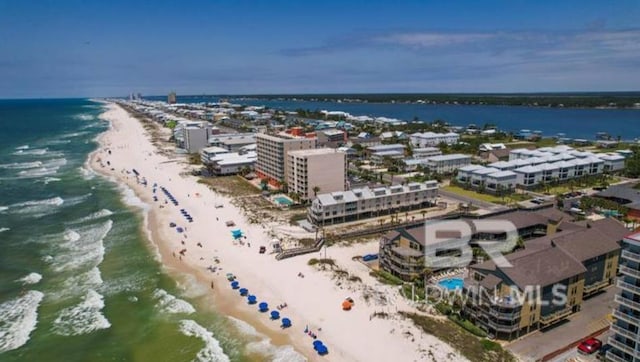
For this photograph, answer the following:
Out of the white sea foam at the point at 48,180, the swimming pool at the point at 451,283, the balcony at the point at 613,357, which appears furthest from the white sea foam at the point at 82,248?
the balcony at the point at 613,357

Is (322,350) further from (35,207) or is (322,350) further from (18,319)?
(35,207)

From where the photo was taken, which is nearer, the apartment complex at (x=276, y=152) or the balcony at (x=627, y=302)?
the balcony at (x=627, y=302)

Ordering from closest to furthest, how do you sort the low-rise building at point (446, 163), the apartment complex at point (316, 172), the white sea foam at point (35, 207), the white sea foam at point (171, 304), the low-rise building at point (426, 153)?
the white sea foam at point (171, 304) → the apartment complex at point (316, 172) → the white sea foam at point (35, 207) → the low-rise building at point (446, 163) → the low-rise building at point (426, 153)

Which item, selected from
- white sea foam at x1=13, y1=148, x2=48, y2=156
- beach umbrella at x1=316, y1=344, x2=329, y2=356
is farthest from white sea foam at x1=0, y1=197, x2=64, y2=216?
white sea foam at x1=13, y1=148, x2=48, y2=156

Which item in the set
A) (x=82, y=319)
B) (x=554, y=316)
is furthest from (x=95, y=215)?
(x=554, y=316)

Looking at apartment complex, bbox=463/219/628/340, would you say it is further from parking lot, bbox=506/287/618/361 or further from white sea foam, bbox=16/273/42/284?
white sea foam, bbox=16/273/42/284

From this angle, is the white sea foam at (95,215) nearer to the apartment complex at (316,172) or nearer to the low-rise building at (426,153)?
the apartment complex at (316,172)

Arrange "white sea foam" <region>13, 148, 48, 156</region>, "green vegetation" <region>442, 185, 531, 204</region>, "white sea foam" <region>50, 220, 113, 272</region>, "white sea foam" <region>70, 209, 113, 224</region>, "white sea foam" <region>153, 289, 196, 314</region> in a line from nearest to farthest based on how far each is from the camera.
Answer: "white sea foam" <region>153, 289, 196, 314</region>
"white sea foam" <region>50, 220, 113, 272</region>
"white sea foam" <region>70, 209, 113, 224</region>
"green vegetation" <region>442, 185, 531, 204</region>
"white sea foam" <region>13, 148, 48, 156</region>
